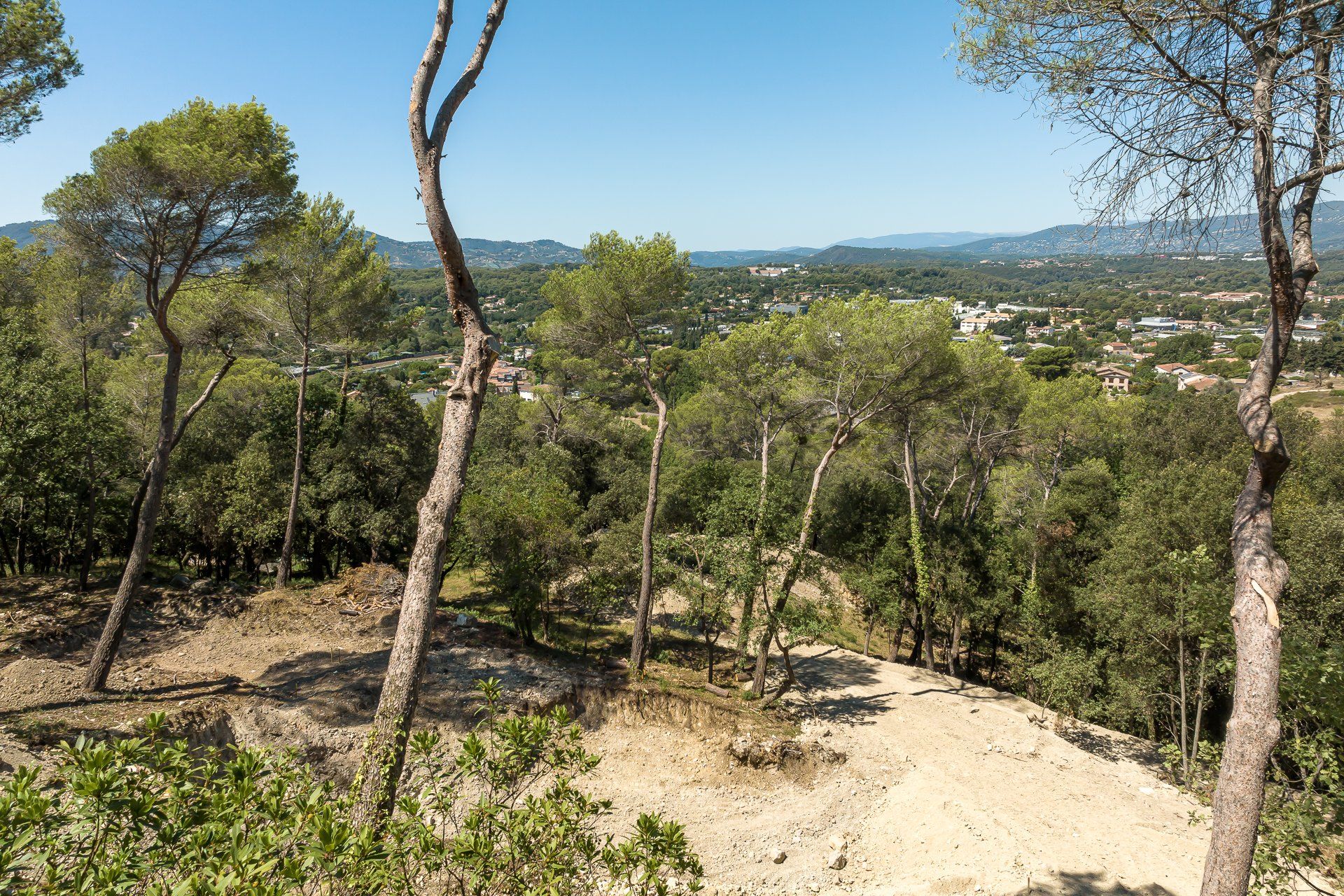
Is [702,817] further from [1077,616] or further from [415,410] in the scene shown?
[415,410]

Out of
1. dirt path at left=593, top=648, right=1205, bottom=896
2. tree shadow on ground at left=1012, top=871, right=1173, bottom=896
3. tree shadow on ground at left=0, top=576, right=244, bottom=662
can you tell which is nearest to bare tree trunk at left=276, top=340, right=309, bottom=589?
tree shadow on ground at left=0, top=576, right=244, bottom=662

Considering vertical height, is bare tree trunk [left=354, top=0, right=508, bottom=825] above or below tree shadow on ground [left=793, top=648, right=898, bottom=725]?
above

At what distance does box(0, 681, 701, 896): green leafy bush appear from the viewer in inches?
81.4

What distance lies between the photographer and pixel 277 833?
2.29 m

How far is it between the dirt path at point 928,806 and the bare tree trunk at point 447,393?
1966 millimetres

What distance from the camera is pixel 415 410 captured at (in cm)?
1591

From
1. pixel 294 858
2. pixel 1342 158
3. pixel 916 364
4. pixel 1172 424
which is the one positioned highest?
pixel 1342 158

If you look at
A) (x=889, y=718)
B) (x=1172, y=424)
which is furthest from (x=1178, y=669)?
(x=1172, y=424)

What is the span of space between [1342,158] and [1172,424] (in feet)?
57.5

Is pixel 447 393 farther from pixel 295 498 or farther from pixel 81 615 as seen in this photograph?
pixel 295 498

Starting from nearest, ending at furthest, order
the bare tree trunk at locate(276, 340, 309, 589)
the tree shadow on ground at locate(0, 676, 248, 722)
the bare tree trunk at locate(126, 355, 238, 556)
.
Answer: the tree shadow on ground at locate(0, 676, 248, 722)
the bare tree trunk at locate(126, 355, 238, 556)
the bare tree trunk at locate(276, 340, 309, 589)

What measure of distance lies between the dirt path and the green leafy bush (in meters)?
2.53

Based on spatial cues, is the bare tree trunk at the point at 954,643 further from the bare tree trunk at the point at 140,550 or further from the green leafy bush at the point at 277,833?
the bare tree trunk at the point at 140,550

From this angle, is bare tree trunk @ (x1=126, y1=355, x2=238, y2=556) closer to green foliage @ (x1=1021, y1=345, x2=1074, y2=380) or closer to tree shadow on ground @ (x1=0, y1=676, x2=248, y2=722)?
tree shadow on ground @ (x1=0, y1=676, x2=248, y2=722)
